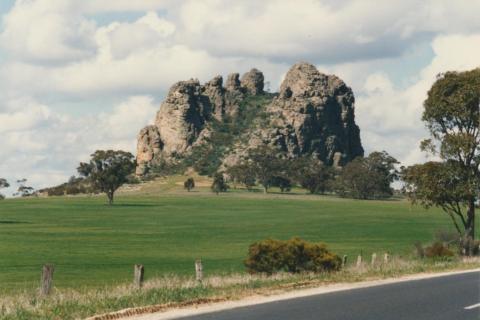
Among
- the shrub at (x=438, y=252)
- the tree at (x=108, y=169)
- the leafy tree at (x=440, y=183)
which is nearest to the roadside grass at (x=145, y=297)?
the shrub at (x=438, y=252)

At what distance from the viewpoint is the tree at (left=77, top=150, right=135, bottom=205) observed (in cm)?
14375

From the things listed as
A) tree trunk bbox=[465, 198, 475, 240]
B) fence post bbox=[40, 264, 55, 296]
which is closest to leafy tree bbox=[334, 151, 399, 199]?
tree trunk bbox=[465, 198, 475, 240]

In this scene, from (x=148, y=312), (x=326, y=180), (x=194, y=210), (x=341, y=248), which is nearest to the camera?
(x=148, y=312)

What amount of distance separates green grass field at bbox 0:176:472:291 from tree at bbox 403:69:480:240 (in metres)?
11.7

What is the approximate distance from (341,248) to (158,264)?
61.2 feet

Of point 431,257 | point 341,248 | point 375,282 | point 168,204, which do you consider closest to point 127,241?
point 341,248

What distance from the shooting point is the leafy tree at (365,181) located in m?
181

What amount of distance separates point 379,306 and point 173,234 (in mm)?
62086

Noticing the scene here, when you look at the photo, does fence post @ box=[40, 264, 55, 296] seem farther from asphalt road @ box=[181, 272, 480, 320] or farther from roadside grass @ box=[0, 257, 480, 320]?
asphalt road @ box=[181, 272, 480, 320]

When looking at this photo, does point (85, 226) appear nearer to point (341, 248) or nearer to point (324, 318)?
point (341, 248)

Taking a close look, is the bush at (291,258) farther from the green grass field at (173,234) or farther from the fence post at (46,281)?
the fence post at (46,281)

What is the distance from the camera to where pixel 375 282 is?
24.8 m

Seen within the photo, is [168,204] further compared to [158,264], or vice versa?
[168,204]

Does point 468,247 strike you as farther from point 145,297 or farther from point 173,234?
point 173,234
